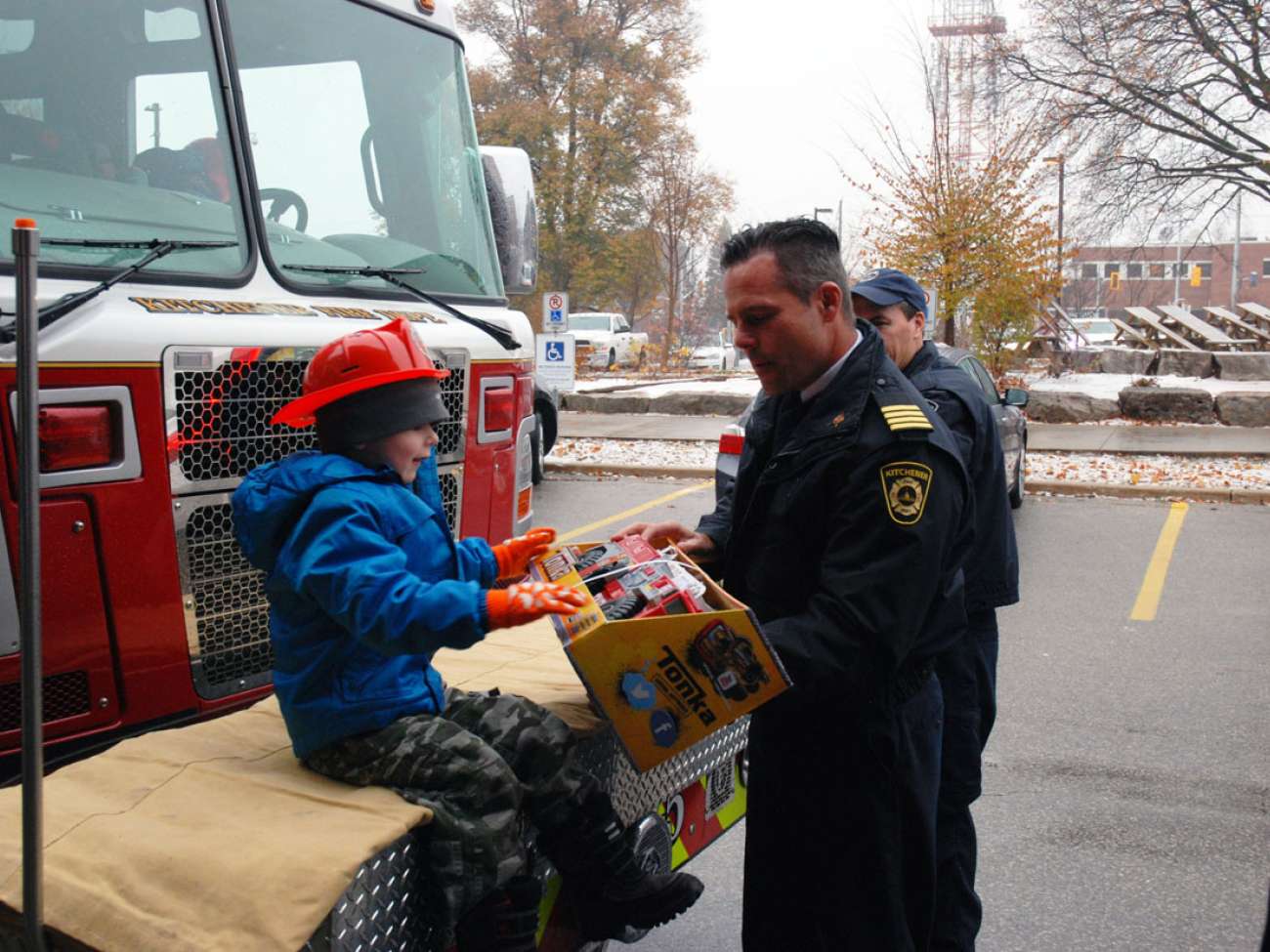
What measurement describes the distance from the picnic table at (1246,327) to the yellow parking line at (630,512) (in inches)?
768

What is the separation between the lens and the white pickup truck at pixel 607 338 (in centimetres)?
3791

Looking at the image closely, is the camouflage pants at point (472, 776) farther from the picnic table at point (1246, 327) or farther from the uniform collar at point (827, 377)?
the picnic table at point (1246, 327)

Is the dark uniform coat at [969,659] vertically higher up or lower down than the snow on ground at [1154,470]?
higher up

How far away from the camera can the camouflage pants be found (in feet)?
7.61

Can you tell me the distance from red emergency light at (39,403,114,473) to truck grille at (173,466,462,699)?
0.24m

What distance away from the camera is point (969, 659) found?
3.45 meters

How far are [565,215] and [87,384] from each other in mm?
34308

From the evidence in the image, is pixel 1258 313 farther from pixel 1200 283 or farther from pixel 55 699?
pixel 1200 283

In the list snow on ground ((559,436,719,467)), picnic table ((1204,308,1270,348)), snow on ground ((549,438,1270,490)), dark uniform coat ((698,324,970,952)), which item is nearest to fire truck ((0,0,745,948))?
dark uniform coat ((698,324,970,952))

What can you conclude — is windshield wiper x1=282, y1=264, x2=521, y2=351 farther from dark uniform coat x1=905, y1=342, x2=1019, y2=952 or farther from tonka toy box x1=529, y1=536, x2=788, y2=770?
tonka toy box x1=529, y1=536, x2=788, y2=770

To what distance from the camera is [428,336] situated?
3.73 metres

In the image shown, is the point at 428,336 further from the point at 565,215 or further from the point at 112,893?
the point at 565,215

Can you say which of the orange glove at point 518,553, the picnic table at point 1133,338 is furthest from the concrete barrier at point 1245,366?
the orange glove at point 518,553

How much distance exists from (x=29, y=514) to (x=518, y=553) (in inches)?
47.8
